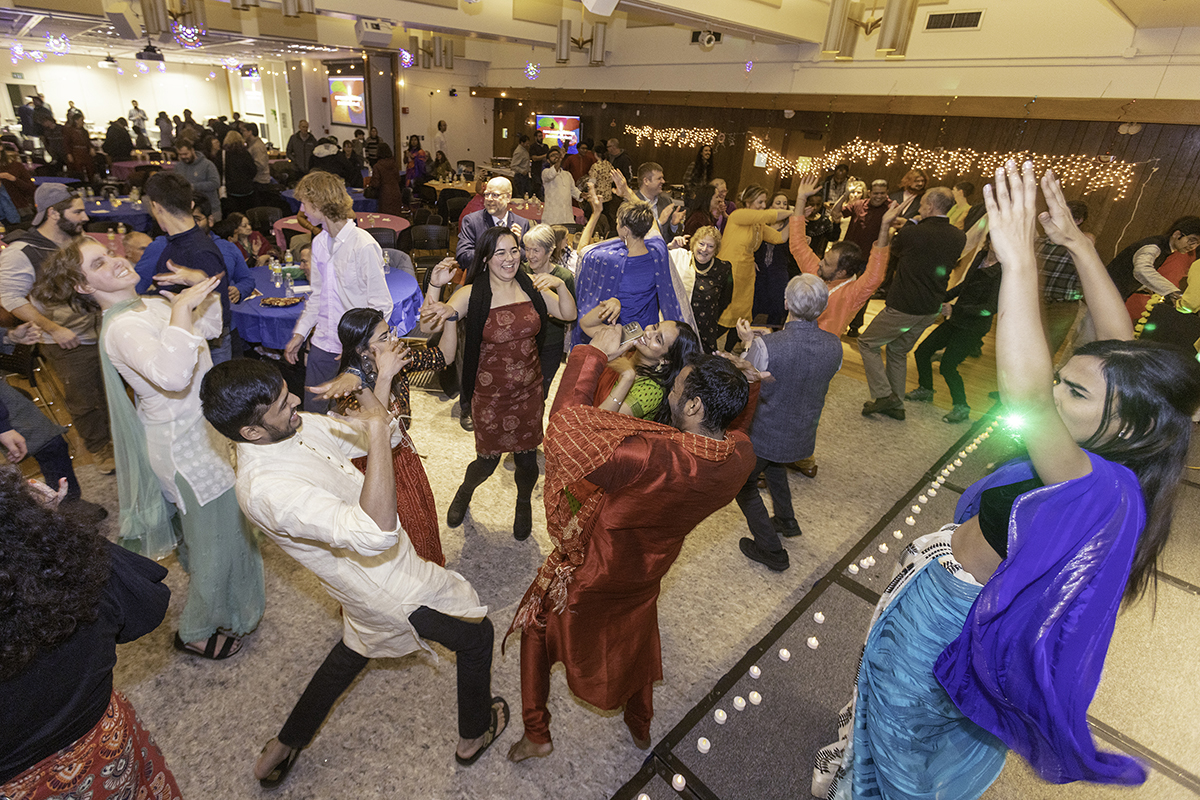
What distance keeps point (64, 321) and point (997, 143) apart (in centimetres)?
1035

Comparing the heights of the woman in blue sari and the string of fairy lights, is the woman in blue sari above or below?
below

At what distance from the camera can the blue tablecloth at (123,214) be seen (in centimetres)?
634

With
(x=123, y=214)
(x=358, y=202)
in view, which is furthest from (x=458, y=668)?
(x=358, y=202)

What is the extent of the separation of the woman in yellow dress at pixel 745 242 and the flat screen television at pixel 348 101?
13.7 meters

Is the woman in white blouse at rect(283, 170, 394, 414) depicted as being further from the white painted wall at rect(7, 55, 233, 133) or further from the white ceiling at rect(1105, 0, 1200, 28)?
the white painted wall at rect(7, 55, 233, 133)

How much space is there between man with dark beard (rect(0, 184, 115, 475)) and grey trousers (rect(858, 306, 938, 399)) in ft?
16.8

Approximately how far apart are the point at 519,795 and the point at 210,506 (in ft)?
4.86

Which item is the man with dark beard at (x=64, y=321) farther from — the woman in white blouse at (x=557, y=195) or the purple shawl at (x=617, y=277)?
the woman in white blouse at (x=557, y=195)

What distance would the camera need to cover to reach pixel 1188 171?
22.7 feet

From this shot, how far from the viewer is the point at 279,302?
3.88 metres

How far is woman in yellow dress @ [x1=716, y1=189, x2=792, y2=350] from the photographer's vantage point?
498 centimetres

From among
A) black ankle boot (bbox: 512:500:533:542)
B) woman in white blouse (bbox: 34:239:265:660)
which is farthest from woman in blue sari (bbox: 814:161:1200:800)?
woman in white blouse (bbox: 34:239:265:660)

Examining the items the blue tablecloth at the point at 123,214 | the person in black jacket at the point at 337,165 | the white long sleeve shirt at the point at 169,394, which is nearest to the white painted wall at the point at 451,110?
the person in black jacket at the point at 337,165

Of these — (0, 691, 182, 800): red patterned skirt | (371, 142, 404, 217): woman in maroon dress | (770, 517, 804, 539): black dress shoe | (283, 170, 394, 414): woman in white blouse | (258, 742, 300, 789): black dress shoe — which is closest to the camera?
(0, 691, 182, 800): red patterned skirt
